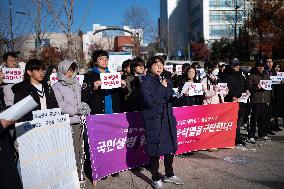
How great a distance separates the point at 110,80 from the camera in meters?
5.89

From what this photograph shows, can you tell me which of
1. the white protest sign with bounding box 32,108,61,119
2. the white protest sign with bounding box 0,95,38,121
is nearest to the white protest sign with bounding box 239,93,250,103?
the white protest sign with bounding box 32,108,61,119

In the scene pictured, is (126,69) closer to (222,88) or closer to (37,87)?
(222,88)

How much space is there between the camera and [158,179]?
5.54 meters

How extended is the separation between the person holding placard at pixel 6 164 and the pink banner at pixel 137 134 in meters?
2.22

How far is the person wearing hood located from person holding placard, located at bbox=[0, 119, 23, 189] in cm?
207

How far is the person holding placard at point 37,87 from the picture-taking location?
16.1 feet

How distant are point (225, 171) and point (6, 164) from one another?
4.15 m

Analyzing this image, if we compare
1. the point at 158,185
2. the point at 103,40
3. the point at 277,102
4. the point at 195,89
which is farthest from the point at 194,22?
the point at 158,185

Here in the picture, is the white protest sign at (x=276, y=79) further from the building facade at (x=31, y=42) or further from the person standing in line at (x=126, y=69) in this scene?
the building facade at (x=31, y=42)

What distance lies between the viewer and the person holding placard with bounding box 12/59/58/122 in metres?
4.89

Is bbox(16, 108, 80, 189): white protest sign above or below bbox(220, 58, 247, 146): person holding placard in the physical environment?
below

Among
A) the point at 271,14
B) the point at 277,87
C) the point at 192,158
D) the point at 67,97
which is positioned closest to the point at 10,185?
the point at 67,97

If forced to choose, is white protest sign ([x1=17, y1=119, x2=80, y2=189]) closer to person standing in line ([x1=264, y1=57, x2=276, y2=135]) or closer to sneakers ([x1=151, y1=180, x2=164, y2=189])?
sneakers ([x1=151, y1=180, x2=164, y2=189])

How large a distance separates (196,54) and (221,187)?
6704cm
